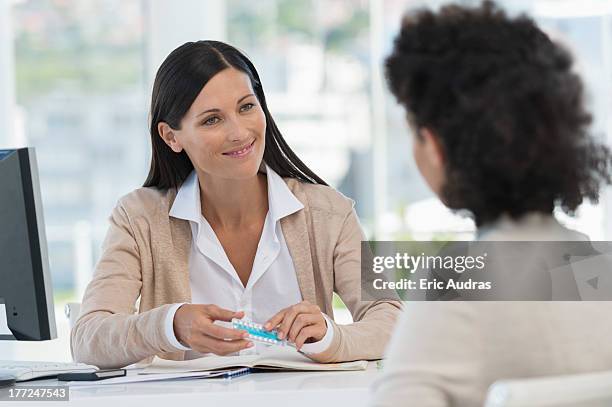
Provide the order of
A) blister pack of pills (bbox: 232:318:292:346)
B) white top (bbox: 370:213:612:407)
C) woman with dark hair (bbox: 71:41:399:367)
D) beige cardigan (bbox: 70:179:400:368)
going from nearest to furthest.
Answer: white top (bbox: 370:213:612:407)
blister pack of pills (bbox: 232:318:292:346)
beige cardigan (bbox: 70:179:400:368)
woman with dark hair (bbox: 71:41:399:367)

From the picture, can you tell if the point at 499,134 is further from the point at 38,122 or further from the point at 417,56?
the point at 38,122

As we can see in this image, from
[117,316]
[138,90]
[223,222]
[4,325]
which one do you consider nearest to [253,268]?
[223,222]

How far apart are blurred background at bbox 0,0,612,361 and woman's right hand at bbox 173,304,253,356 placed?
307 centimetres

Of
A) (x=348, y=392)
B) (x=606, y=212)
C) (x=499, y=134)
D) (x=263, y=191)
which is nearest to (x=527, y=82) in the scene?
(x=499, y=134)

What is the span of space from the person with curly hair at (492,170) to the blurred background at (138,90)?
3.78m

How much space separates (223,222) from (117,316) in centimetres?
42

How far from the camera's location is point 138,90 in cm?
497

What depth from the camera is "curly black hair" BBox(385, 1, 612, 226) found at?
1.05 metres

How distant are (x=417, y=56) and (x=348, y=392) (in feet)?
2.29

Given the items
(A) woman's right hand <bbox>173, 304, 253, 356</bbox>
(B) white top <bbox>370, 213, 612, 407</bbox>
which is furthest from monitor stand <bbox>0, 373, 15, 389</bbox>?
(B) white top <bbox>370, 213, 612, 407</bbox>

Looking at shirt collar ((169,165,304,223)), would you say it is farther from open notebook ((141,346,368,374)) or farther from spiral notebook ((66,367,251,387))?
spiral notebook ((66,367,251,387))

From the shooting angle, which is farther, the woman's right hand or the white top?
the woman's right hand

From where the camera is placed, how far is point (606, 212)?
4883 millimetres

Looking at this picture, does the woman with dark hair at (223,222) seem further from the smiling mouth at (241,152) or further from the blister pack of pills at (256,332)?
the blister pack of pills at (256,332)
